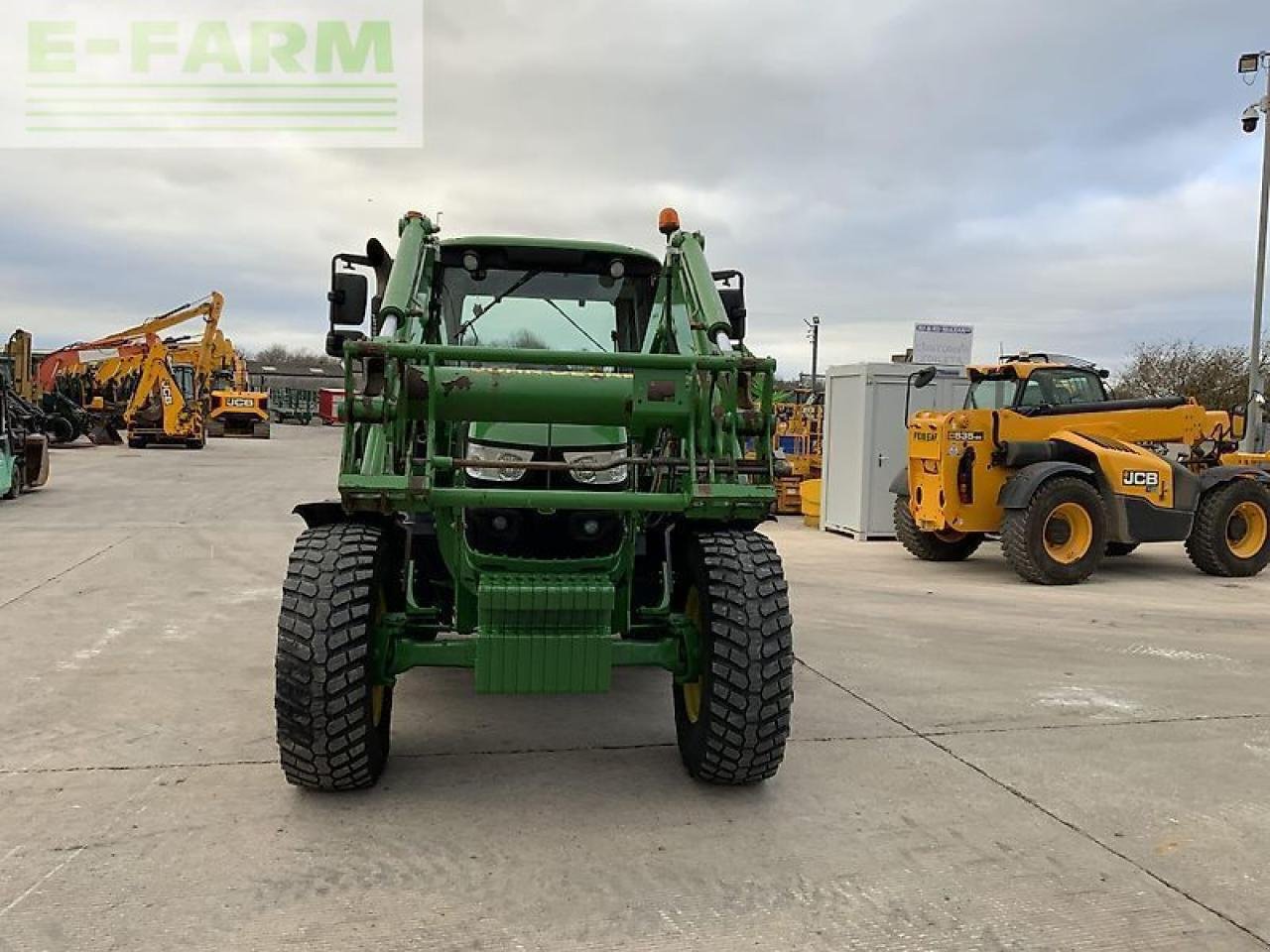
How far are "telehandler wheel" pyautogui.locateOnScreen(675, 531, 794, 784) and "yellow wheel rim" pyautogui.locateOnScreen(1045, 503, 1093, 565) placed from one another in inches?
256

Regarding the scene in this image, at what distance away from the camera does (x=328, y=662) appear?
3.41m

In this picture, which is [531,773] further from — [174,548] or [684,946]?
[174,548]

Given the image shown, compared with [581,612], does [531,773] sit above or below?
below

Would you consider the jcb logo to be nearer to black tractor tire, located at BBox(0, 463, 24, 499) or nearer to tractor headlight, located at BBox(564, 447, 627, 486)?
tractor headlight, located at BBox(564, 447, 627, 486)

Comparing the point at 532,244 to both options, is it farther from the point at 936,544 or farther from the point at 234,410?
the point at 234,410

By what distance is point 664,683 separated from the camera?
5.35m

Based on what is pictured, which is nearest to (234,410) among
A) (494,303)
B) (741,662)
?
(494,303)

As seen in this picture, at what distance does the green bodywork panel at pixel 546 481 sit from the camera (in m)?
3.47

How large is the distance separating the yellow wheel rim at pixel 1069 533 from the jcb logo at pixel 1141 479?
1.83 feet

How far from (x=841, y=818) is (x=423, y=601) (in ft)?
6.74

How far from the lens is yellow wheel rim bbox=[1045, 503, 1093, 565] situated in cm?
925

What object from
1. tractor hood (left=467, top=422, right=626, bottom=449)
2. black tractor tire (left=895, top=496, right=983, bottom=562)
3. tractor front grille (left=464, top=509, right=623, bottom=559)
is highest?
tractor hood (left=467, top=422, right=626, bottom=449)

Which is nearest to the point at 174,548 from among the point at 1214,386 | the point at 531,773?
the point at 531,773

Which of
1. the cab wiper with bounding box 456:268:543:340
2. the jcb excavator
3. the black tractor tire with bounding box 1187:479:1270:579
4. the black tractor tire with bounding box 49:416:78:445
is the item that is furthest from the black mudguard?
the jcb excavator
